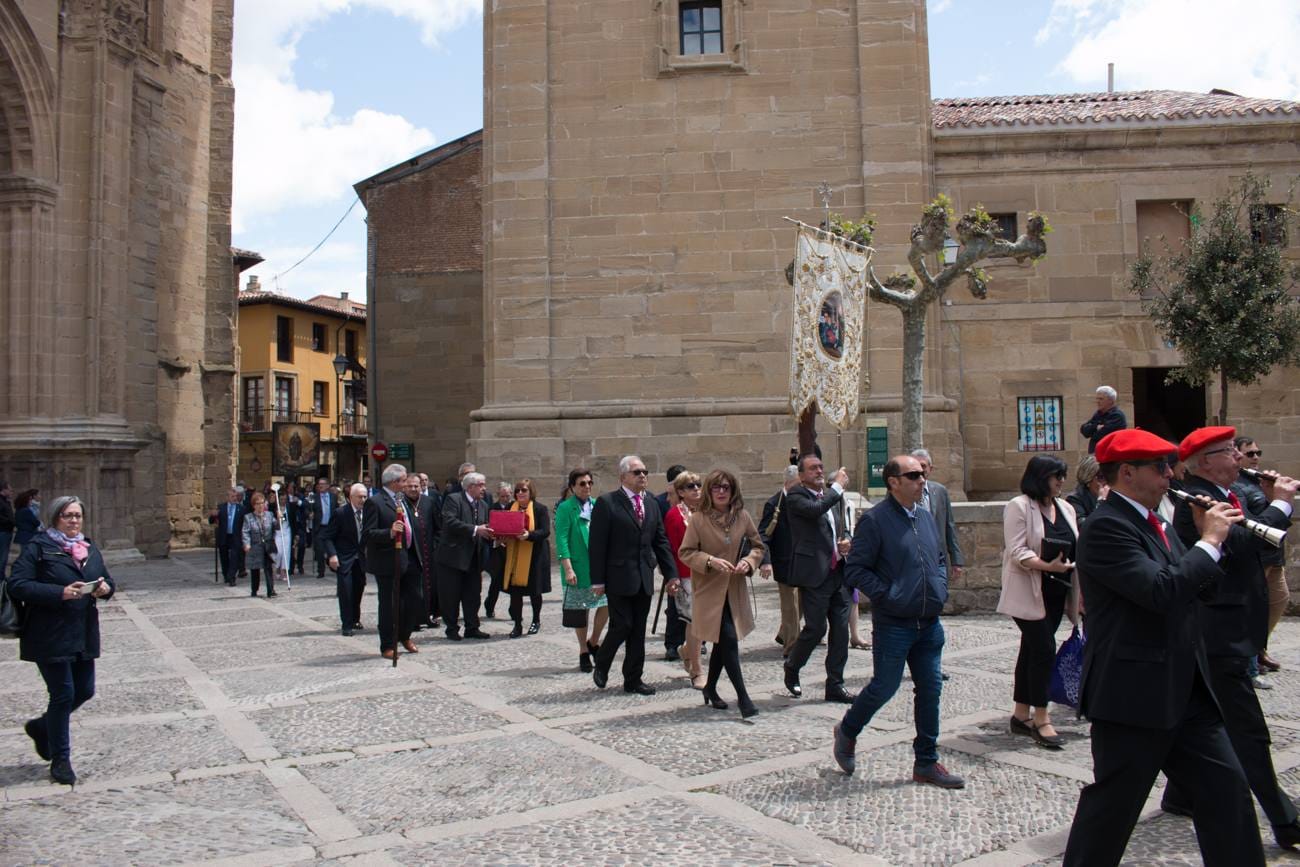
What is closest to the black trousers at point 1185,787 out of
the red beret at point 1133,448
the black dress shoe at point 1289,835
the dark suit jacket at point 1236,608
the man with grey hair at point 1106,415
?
the red beret at point 1133,448

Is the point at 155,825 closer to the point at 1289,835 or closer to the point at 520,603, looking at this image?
the point at 1289,835

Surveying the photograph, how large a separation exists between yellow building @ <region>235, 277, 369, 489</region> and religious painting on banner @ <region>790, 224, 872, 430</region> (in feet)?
128

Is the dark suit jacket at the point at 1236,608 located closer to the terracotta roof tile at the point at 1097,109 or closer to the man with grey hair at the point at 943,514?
the man with grey hair at the point at 943,514

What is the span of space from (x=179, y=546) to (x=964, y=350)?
20.3m

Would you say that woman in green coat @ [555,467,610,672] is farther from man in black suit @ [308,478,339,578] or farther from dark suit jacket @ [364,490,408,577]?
man in black suit @ [308,478,339,578]

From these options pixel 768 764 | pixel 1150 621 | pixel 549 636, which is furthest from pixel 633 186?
pixel 1150 621

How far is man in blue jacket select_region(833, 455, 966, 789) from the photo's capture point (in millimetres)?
5633

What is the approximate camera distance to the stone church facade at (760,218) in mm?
17797

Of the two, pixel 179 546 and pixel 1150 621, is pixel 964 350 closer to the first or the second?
pixel 1150 621

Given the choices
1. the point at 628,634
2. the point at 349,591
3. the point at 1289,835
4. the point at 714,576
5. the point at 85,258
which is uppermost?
the point at 85,258

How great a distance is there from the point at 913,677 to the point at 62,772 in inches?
180

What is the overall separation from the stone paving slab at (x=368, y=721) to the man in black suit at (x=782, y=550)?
2419 mm

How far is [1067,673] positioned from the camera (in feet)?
20.6

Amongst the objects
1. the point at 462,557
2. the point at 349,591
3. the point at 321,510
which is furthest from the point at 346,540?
the point at 321,510
